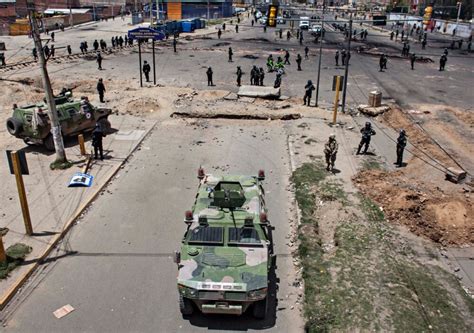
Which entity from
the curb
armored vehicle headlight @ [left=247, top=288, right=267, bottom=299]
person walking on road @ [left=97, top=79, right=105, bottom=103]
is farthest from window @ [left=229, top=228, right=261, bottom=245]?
person walking on road @ [left=97, top=79, right=105, bottom=103]

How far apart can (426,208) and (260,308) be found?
7.51 metres

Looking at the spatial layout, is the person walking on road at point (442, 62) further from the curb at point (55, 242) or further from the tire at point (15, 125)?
the tire at point (15, 125)

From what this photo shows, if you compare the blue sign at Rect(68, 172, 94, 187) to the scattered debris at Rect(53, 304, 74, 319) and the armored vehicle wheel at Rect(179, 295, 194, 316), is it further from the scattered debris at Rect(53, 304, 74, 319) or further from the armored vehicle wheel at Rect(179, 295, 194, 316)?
the armored vehicle wheel at Rect(179, 295, 194, 316)

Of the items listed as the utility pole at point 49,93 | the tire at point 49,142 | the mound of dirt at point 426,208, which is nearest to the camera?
the mound of dirt at point 426,208

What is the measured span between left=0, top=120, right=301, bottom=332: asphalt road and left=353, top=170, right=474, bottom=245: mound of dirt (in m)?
3.21

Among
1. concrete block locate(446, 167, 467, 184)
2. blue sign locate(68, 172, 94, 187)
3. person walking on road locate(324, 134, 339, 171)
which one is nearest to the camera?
blue sign locate(68, 172, 94, 187)

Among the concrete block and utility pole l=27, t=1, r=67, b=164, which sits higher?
utility pole l=27, t=1, r=67, b=164

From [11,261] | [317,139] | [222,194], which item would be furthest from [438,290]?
[317,139]

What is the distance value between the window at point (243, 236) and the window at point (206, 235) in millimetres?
233

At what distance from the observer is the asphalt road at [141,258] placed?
30.8ft

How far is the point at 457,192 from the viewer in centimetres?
1561

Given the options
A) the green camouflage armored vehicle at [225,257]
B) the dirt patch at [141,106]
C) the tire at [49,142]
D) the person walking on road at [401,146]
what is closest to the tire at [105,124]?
the tire at [49,142]

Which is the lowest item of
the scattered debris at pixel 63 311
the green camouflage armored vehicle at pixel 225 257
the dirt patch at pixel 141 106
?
the dirt patch at pixel 141 106

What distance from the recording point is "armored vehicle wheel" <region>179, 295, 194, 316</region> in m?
9.17
